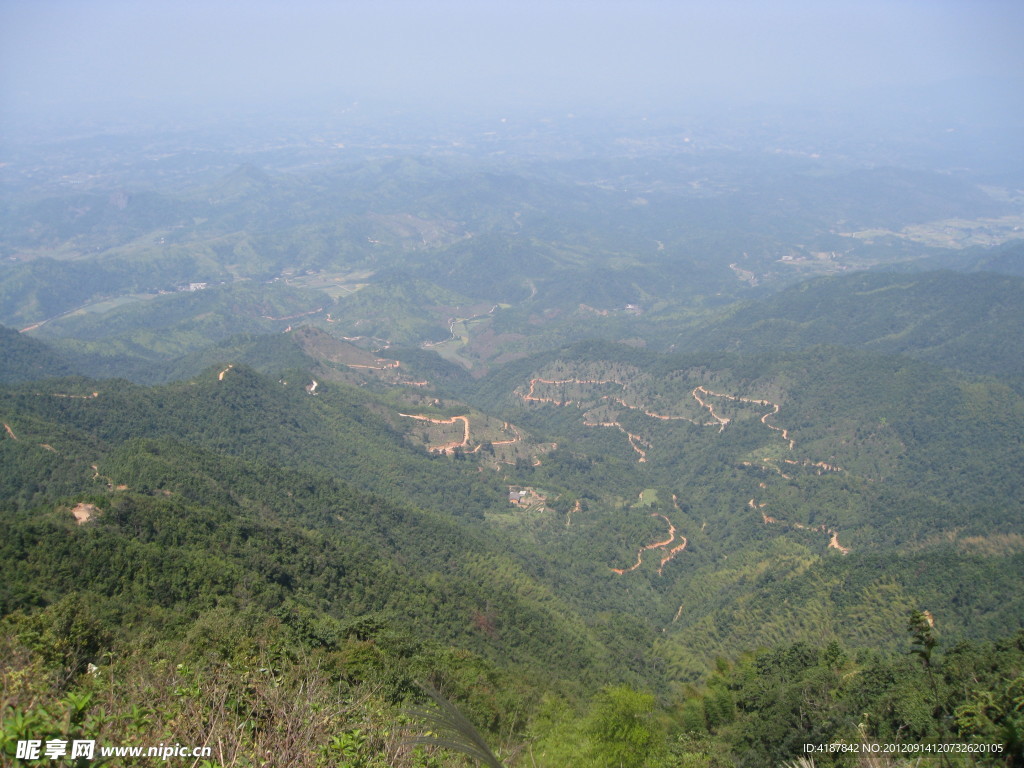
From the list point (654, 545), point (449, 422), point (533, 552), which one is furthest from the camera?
point (449, 422)

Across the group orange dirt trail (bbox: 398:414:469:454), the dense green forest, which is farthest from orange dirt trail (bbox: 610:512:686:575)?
orange dirt trail (bbox: 398:414:469:454)

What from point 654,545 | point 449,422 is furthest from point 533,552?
point 449,422

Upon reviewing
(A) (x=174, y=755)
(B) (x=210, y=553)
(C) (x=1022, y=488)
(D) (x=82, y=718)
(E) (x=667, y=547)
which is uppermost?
(D) (x=82, y=718)

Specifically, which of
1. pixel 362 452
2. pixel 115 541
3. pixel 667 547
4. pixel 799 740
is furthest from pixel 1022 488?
pixel 115 541

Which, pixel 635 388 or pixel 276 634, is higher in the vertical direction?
pixel 276 634

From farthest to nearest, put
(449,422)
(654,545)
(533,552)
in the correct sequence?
1. (449,422)
2. (654,545)
3. (533,552)

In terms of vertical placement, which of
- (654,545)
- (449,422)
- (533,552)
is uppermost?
(449,422)

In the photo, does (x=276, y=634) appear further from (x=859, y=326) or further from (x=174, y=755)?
(x=859, y=326)

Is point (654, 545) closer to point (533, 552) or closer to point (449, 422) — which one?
point (533, 552)

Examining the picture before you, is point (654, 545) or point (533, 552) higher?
point (533, 552)

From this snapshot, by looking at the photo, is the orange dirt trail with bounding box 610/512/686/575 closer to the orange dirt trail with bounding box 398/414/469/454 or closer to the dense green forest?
the dense green forest

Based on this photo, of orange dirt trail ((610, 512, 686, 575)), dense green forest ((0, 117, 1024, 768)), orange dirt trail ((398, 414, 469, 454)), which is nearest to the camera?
dense green forest ((0, 117, 1024, 768))
